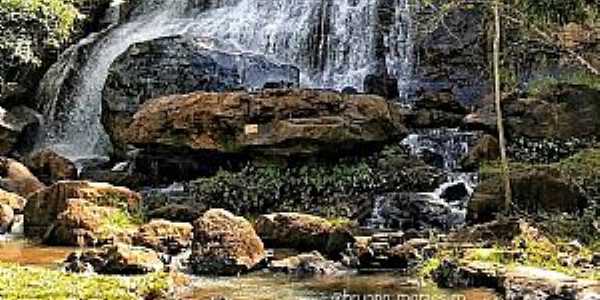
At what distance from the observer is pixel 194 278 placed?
1481 centimetres

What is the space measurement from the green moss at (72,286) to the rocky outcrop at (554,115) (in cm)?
1324

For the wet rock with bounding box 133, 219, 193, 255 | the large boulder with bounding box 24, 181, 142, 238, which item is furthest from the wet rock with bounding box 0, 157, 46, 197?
the wet rock with bounding box 133, 219, 193, 255

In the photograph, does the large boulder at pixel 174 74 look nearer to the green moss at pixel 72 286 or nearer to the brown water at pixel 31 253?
Result: the brown water at pixel 31 253

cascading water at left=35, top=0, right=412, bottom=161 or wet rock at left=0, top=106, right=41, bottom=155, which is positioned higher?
cascading water at left=35, top=0, right=412, bottom=161

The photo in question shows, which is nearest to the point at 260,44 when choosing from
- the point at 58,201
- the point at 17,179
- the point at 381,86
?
the point at 381,86

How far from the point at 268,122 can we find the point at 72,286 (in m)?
12.5

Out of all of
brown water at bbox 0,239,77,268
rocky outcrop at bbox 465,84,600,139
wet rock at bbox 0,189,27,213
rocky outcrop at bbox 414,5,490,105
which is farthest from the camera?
rocky outcrop at bbox 414,5,490,105

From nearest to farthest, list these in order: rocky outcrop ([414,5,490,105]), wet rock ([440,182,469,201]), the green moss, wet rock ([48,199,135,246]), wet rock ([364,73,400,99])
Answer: the green moss, wet rock ([48,199,135,246]), wet rock ([440,182,469,201]), wet rock ([364,73,400,99]), rocky outcrop ([414,5,490,105])

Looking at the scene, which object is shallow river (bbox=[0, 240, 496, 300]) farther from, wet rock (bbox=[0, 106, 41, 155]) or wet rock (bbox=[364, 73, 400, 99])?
wet rock (bbox=[0, 106, 41, 155])

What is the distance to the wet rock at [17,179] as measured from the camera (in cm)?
2520

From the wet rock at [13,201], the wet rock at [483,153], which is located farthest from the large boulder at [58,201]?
the wet rock at [483,153]

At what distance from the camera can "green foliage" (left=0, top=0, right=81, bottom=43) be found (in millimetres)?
25672

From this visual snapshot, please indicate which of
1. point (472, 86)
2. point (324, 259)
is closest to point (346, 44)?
point (472, 86)

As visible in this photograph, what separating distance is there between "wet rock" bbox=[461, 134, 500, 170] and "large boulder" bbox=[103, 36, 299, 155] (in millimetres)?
6932
